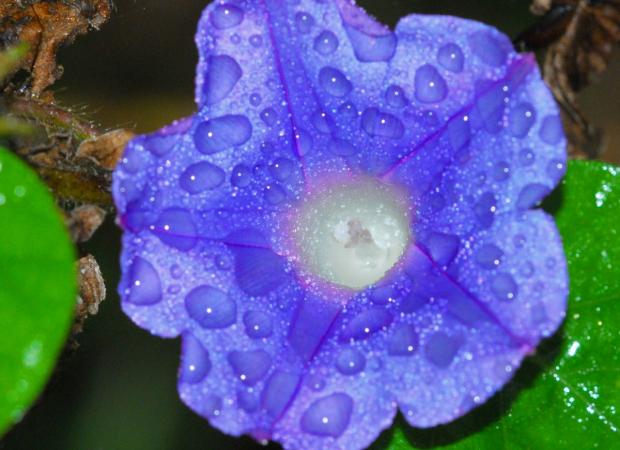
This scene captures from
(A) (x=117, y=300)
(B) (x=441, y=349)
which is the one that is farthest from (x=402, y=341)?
(A) (x=117, y=300)

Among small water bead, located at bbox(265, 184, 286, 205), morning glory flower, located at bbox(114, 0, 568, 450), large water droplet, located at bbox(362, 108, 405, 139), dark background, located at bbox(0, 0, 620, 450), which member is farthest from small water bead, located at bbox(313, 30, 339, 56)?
dark background, located at bbox(0, 0, 620, 450)

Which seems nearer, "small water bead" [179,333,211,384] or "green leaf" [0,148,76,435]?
"green leaf" [0,148,76,435]

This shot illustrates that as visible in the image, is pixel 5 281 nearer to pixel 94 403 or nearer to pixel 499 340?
pixel 499 340

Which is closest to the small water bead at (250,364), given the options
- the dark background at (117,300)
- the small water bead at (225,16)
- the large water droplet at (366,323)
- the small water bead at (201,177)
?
the large water droplet at (366,323)

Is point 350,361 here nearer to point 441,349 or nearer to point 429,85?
point 441,349

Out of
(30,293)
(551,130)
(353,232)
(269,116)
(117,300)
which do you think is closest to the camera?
(30,293)

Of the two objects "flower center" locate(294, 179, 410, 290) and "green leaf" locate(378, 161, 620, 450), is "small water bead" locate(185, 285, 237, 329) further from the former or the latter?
"green leaf" locate(378, 161, 620, 450)
